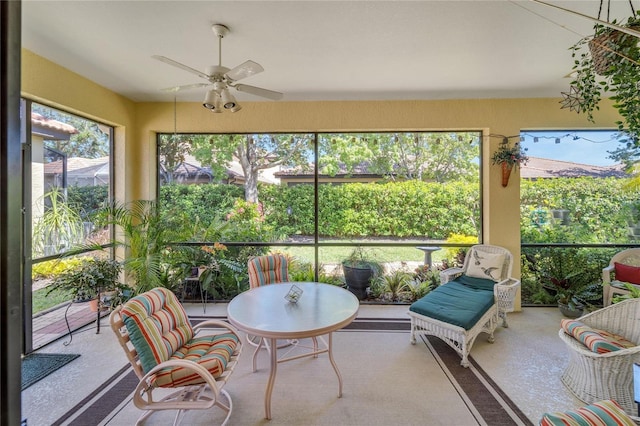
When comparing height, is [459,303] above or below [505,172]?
below

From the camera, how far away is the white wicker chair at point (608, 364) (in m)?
2.02

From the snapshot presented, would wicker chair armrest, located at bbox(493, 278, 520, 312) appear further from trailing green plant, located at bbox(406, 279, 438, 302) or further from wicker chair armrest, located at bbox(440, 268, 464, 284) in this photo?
trailing green plant, located at bbox(406, 279, 438, 302)

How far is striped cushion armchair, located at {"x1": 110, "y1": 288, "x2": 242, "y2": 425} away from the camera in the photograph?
5.68ft

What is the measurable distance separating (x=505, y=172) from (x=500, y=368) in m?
2.44

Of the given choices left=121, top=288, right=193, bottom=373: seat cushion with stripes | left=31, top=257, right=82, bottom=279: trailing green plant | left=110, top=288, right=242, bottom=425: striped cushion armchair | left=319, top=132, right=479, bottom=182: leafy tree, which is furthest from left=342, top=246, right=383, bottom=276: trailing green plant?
left=31, top=257, right=82, bottom=279: trailing green plant

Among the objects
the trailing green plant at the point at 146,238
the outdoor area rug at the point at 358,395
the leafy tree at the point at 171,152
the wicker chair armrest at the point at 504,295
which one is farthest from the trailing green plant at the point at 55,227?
the wicker chair armrest at the point at 504,295

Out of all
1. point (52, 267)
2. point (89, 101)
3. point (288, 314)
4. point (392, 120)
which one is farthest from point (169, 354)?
point (392, 120)

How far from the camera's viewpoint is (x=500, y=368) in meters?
2.56

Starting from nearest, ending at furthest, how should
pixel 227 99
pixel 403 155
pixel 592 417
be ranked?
pixel 592 417
pixel 227 99
pixel 403 155

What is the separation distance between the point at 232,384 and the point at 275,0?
302 cm

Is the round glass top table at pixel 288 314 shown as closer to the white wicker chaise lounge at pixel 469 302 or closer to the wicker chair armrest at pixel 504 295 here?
the white wicker chaise lounge at pixel 469 302

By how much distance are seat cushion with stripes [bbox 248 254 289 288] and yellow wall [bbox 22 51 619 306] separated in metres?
1.91

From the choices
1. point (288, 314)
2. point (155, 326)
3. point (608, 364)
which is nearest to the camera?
point (155, 326)

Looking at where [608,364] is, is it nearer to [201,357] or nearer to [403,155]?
[201,357]
